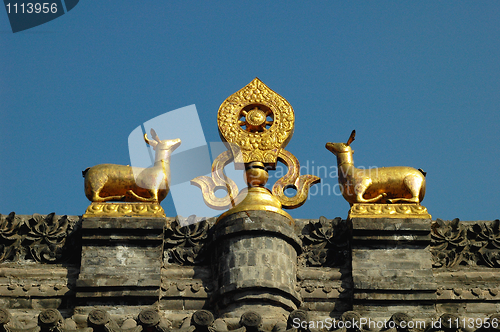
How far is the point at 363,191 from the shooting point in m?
20.1

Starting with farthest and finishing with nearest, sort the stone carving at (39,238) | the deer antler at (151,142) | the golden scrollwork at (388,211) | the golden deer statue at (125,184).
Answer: the deer antler at (151,142) < the golden deer statue at (125,184) < the golden scrollwork at (388,211) < the stone carving at (39,238)

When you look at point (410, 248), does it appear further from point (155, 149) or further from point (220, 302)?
point (155, 149)

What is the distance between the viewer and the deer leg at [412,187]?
66.1 ft

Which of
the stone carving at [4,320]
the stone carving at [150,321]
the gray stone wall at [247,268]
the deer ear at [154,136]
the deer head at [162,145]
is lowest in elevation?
the stone carving at [4,320]

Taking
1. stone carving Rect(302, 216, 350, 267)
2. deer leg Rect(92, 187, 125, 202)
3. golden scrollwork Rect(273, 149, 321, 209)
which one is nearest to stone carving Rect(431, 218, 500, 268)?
stone carving Rect(302, 216, 350, 267)

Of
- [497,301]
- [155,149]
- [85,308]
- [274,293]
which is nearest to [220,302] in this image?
[274,293]

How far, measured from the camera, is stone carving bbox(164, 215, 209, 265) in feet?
64.2

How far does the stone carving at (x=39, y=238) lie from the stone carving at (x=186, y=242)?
188 centimetres

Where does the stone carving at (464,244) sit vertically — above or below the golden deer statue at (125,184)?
below

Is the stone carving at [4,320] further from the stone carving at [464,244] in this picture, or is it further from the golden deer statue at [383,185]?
the stone carving at [464,244]

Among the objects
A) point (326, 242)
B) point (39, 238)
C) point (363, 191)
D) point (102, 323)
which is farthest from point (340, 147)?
point (102, 323)

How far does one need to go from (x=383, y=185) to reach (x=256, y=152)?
9.10 ft

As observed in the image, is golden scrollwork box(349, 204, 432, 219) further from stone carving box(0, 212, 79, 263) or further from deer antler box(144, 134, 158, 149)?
stone carving box(0, 212, 79, 263)

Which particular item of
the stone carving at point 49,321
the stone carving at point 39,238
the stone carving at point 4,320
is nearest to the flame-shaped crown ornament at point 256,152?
the stone carving at point 39,238
